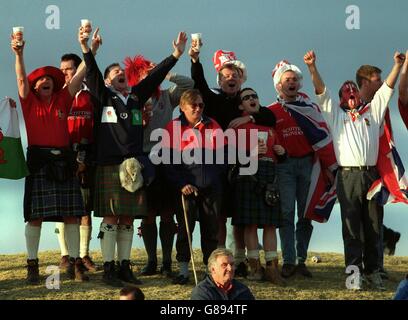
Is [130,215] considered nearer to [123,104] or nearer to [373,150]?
[123,104]

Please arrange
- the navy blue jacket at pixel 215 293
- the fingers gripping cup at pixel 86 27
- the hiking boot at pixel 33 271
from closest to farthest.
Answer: the navy blue jacket at pixel 215 293 < the fingers gripping cup at pixel 86 27 < the hiking boot at pixel 33 271

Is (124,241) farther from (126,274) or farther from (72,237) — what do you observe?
(72,237)

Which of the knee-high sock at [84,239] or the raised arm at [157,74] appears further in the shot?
the knee-high sock at [84,239]

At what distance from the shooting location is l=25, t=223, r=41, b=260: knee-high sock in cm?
1151

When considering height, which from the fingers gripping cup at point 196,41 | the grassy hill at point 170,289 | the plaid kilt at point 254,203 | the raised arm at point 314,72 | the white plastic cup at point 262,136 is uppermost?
the fingers gripping cup at point 196,41

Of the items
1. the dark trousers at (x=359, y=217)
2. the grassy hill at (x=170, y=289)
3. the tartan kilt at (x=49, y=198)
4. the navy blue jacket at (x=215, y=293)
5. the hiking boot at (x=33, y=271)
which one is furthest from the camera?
the dark trousers at (x=359, y=217)

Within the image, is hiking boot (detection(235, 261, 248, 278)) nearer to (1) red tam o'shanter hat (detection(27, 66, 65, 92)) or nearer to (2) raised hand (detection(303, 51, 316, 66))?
(2) raised hand (detection(303, 51, 316, 66))

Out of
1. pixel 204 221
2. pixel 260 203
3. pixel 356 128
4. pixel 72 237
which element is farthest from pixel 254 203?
pixel 72 237

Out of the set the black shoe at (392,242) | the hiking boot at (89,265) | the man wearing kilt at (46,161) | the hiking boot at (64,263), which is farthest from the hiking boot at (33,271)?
the black shoe at (392,242)

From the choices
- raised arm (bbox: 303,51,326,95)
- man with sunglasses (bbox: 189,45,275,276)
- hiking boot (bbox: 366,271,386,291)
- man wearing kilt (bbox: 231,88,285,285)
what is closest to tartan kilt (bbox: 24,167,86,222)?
man with sunglasses (bbox: 189,45,275,276)

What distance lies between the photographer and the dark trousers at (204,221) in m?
11.3

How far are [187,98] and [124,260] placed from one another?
5.81ft

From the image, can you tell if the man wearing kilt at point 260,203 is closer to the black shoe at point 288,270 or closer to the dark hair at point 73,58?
the black shoe at point 288,270

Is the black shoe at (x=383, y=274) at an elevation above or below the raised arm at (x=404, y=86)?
below
